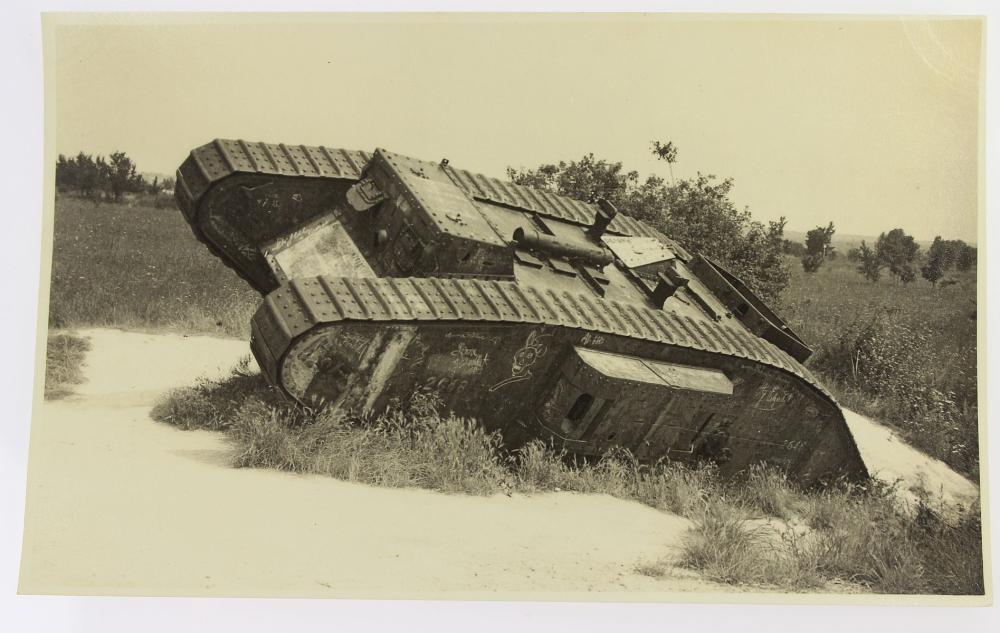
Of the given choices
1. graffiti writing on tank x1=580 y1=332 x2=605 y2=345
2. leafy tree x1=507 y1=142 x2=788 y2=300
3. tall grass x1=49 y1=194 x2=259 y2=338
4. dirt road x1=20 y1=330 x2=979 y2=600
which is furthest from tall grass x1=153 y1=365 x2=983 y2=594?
leafy tree x1=507 y1=142 x2=788 y2=300

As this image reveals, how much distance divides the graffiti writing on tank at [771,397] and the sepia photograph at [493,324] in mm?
45

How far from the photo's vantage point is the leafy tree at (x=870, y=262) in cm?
888

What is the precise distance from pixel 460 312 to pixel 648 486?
7.13 feet

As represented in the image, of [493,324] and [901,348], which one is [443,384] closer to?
[493,324]

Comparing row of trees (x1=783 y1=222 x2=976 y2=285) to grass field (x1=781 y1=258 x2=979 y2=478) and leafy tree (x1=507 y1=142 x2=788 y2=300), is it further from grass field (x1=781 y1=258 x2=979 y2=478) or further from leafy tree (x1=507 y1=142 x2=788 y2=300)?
leafy tree (x1=507 y1=142 x2=788 y2=300)

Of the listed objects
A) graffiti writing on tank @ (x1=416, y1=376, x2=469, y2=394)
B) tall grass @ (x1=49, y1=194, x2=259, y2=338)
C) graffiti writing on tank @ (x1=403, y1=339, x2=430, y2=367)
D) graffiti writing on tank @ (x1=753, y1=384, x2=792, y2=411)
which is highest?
graffiti writing on tank @ (x1=753, y1=384, x2=792, y2=411)

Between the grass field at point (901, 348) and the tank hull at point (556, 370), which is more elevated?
the grass field at point (901, 348)

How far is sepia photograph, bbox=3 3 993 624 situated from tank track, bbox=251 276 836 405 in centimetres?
3

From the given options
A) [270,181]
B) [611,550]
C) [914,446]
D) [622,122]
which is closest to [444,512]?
[611,550]

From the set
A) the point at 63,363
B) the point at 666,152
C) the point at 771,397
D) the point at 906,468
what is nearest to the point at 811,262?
the point at 666,152

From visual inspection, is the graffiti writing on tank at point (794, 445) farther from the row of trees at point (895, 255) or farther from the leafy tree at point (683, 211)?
the leafy tree at point (683, 211)

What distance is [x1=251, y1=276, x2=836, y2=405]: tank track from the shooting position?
5613 millimetres

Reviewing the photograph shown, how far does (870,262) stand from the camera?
9.16 metres

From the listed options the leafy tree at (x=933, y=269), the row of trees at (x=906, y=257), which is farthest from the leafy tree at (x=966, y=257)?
the leafy tree at (x=933, y=269)
